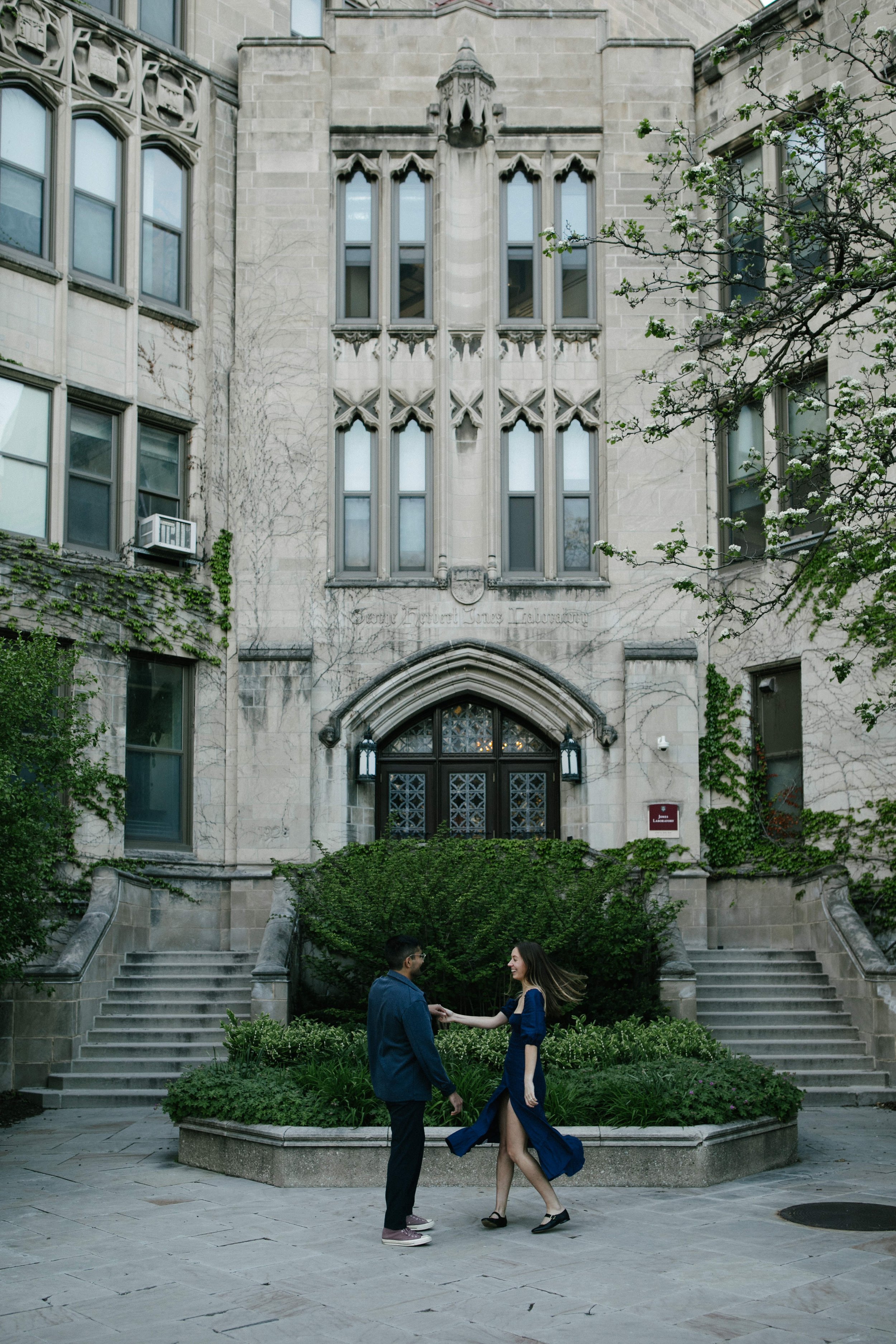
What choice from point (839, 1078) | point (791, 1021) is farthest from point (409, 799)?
point (839, 1078)

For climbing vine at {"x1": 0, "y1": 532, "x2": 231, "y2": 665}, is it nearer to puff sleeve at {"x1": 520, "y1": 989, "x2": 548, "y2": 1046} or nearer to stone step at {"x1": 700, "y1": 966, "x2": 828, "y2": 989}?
stone step at {"x1": 700, "y1": 966, "x2": 828, "y2": 989}

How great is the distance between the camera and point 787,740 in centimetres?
1858

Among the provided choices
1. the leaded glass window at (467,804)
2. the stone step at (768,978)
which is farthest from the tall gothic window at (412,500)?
the stone step at (768,978)

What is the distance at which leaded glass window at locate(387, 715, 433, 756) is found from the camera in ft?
64.1

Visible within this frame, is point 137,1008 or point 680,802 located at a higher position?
point 680,802

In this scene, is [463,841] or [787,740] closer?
[463,841]

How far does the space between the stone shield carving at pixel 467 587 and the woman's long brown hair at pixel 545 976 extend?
36.8 feet

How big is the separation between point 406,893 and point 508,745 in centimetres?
586

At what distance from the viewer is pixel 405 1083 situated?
7.71 meters

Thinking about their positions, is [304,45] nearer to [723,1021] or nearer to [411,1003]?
[723,1021]

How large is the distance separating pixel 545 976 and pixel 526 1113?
2.62ft

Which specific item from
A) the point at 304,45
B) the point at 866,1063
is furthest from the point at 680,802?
the point at 304,45

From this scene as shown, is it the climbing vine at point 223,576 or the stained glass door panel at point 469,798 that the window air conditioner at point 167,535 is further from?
the stained glass door panel at point 469,798

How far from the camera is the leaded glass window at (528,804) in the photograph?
19.3 m
